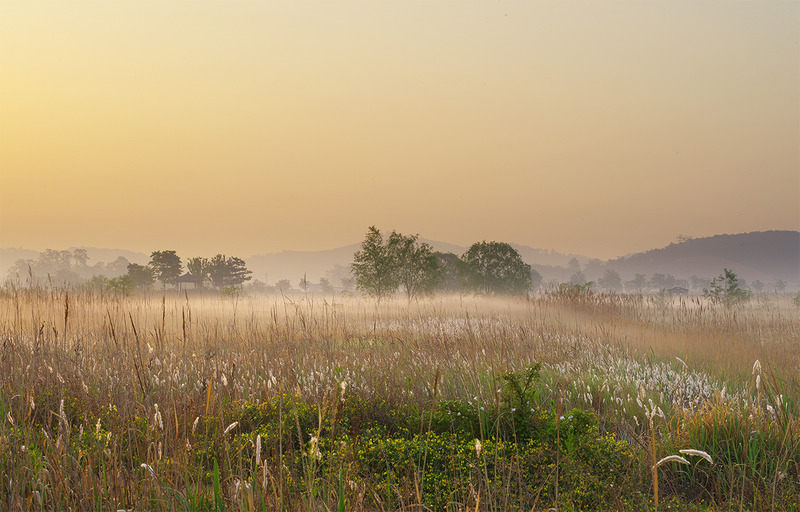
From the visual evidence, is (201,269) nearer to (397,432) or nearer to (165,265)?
(165,265)

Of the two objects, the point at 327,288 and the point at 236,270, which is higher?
the point at 236,270

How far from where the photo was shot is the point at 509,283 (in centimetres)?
5616

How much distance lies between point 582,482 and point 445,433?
102 centimetres

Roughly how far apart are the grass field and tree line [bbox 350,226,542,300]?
26.7 meters

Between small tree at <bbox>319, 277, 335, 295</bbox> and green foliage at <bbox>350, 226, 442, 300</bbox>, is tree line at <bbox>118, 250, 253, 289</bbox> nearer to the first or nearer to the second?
small tree at <bbox>319, 277, 335, 295</bbox>

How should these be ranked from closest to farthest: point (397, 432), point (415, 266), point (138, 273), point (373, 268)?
point (397, 432)
point (373, 268)
point (415, 266)
point (138, 273)

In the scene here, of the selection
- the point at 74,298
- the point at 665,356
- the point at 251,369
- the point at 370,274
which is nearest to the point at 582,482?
the point at 251,369

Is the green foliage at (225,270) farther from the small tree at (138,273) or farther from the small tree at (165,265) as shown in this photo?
the small tree at (138,273)

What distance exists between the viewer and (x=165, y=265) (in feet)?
267

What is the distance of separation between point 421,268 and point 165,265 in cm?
5193

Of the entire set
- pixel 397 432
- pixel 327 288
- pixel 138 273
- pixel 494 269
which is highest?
pixel 138 273

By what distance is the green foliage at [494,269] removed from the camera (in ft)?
184

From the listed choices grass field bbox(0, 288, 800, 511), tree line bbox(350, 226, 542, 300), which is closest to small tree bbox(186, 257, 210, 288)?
tree line bbox(350, 226, 542, 300)

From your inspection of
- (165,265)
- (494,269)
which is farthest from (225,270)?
(494,269)
